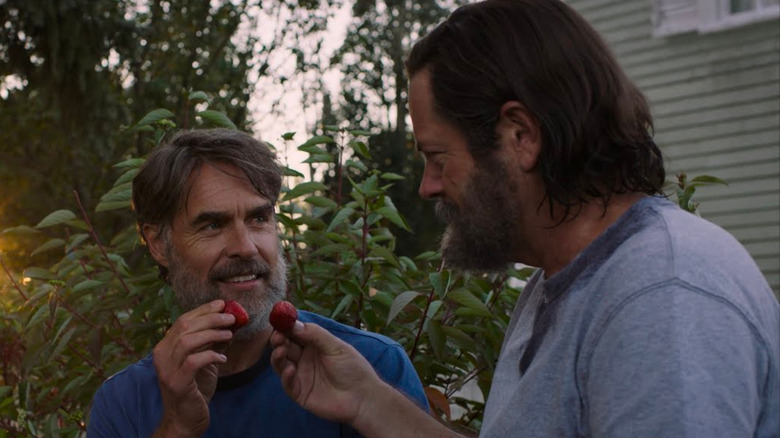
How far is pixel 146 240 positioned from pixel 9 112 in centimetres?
964

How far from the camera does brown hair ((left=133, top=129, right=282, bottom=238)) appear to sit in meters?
2.79

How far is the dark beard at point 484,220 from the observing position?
1714 mm

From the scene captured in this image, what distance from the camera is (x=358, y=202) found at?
10.1ft

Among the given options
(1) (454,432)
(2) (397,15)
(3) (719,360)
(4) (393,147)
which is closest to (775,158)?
(1) (454,432)

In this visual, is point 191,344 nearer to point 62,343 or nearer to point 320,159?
point 62,343

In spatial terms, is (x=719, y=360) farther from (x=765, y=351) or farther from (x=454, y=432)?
(x=454, y=432)

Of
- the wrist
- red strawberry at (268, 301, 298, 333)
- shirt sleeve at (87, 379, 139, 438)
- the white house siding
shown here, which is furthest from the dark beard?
the white house siding

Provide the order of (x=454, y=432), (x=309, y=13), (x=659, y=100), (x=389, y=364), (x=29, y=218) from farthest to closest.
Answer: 1. (x=309, y=13)
2. (x=29, y=218)
3. (x=659, y=100)
4. (x=389, y=364)
5. (x=454, y=432)

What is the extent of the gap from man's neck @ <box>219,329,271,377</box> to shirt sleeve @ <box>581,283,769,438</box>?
1.41 metres

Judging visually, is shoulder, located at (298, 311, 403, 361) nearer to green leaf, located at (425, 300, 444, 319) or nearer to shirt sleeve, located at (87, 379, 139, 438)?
green leaf, located at (425, 300, 444, 319)

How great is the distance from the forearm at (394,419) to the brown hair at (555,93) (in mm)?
572

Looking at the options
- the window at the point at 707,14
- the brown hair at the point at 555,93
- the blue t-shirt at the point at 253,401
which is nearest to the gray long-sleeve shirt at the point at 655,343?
the brown hair at the point at 555,93

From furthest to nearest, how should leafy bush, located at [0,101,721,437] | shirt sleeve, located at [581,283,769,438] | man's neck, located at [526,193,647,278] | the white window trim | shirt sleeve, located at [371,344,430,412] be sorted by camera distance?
the white window trim, leafy bush, located at [0,101,721,437], shirt sleeve, located at [371,344,430,412], man's neck, located at [526,193,647,278], shirt sleeve, located at [581,283,769,438]

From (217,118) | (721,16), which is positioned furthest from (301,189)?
(721,16)
